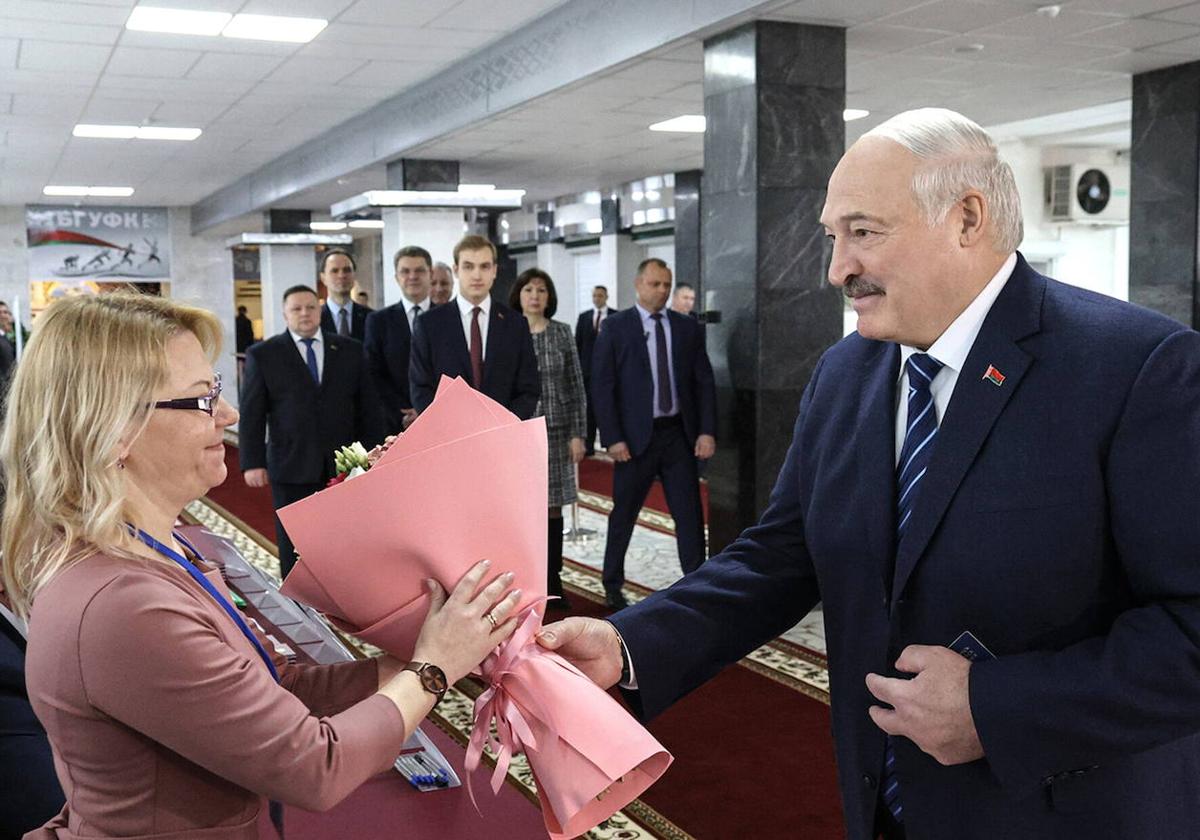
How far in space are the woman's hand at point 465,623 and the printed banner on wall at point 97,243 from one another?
19781 millimetres

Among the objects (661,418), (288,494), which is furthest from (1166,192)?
(288,494)

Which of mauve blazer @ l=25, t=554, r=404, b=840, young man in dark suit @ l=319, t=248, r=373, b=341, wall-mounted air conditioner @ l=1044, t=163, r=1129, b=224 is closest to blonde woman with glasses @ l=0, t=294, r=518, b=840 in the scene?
mauve blazer @ l=25, t=554, r=404, b=840

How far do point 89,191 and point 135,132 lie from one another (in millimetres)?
6303

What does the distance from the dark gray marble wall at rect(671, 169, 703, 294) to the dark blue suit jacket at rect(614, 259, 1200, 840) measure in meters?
11.5

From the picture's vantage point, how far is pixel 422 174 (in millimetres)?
11086

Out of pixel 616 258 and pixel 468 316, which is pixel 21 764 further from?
pixel 616 258

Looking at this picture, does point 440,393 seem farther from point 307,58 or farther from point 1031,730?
point 307,58

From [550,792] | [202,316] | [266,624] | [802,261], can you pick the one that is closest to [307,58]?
[802,261]

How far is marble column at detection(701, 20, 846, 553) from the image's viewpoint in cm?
591

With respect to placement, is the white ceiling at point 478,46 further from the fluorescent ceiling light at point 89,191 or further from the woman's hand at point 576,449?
the fluorescent ceiling light at point 89,191

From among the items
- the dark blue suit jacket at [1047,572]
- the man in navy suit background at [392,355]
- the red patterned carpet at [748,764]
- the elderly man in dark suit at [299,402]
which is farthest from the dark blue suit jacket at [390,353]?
the dark blue suit jacket at [1047,572]

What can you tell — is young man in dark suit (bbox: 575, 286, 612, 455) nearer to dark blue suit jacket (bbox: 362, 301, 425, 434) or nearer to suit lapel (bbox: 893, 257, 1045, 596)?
dark blue suit jacket (bbox: 362, 301, 425, 434)

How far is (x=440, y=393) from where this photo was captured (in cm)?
142

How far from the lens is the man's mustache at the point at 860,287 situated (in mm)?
1521
